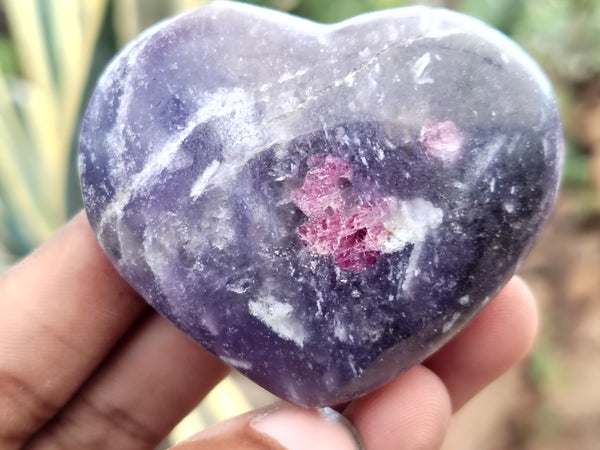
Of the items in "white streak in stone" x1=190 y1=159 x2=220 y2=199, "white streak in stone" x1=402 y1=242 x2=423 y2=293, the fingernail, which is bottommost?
the fingernail

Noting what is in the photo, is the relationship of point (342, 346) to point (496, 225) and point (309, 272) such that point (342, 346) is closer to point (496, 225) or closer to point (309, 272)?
point (309, 272)

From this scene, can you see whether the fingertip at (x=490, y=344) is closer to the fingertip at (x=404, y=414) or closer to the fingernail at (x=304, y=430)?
the fingertip at (x=404, y=414)

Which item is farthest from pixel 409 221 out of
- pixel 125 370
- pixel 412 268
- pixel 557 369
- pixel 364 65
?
pixel 557 369

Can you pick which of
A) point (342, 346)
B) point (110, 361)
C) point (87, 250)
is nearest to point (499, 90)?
point (342, 346)

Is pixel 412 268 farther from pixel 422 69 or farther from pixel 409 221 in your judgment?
pixel 422 69

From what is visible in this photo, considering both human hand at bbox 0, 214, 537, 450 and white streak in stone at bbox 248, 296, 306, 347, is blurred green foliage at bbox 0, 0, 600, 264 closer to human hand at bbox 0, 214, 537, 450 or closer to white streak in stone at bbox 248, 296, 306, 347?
human hand at bbox 0, 214, 537, 450

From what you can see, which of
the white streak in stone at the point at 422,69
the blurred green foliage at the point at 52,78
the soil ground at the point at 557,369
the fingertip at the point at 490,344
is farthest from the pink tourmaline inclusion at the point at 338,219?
the soil ground at the point at 557,369

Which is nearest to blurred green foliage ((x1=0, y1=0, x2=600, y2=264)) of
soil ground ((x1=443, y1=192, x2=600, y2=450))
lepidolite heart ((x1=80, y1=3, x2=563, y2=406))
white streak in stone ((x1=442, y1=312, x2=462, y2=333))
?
lepidolite heart ((x1=80, y1=3, x2=563, y2=406))
